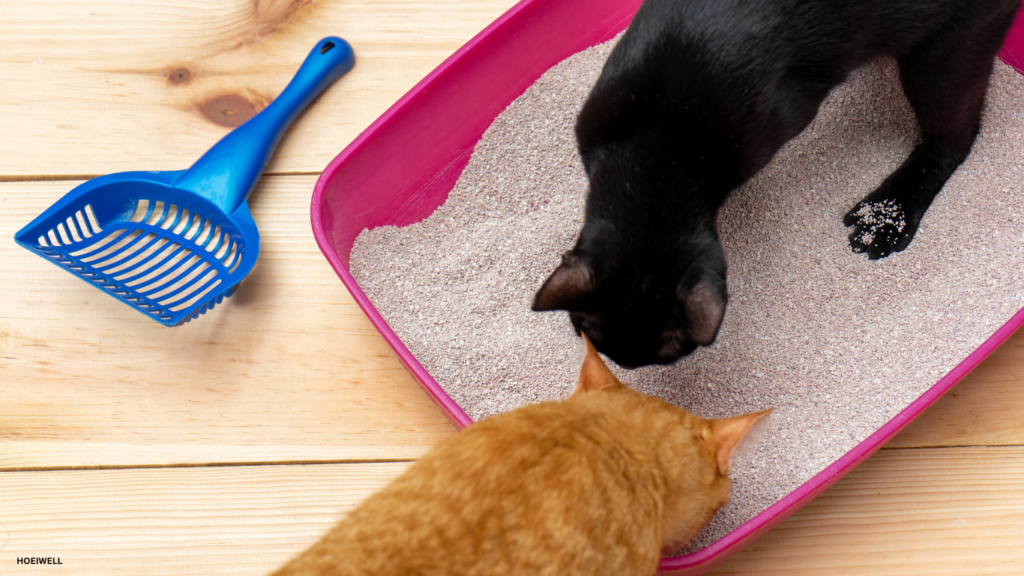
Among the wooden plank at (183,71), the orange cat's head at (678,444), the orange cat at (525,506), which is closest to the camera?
the orange cat at (525,506)

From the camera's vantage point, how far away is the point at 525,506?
47cm

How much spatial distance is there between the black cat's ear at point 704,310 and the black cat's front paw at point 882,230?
33 centimetres

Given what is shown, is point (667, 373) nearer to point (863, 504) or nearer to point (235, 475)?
point (863, 504)

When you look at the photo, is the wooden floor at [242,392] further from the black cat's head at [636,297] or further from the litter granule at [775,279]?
the black cat's head at [636,297]

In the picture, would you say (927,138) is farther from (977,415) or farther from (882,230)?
(977,415)

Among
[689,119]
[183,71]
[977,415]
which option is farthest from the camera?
[183,71]

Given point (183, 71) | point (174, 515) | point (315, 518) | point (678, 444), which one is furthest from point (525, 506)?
point (183, 71)

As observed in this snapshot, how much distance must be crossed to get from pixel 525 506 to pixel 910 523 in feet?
1.83

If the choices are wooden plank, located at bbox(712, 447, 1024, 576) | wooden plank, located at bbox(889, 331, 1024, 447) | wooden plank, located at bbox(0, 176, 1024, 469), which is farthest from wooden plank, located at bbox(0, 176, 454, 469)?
wooden plank, located at bbox(889, 331, 1024, 447)

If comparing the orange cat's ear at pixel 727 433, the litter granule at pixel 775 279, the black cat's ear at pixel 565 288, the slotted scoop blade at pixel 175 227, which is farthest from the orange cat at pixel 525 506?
the slotted scoop blade at pixel 175 227

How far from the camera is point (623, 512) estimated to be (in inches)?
20.0

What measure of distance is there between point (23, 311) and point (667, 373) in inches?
31.1

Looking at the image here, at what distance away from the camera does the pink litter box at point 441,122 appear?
32.6 inches

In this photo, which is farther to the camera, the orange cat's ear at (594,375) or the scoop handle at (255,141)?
the scoop handle at (255,141)
